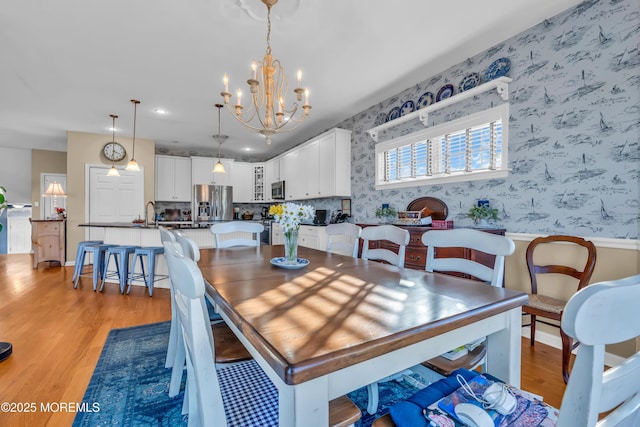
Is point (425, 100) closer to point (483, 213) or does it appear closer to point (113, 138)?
point (483, 213)

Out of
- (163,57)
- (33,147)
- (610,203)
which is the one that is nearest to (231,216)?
(163,57)

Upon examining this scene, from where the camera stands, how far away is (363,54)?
2.92 m

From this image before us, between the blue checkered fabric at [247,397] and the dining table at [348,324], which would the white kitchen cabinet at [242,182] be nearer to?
the dining table at [348,324]

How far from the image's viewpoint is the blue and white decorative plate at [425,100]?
3449mm

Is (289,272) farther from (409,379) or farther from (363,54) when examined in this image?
(363,54)

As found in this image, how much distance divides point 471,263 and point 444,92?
2462 millimetres

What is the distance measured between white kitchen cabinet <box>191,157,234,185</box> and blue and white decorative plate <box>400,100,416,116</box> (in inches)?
183

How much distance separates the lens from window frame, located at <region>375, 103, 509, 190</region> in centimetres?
272

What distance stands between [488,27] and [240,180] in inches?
240

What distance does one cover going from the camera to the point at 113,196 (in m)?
6.07

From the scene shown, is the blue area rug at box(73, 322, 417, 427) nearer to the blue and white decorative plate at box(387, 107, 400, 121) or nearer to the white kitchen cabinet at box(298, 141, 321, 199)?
the blue and white decorative plate at box(387, 107, 400, 121)

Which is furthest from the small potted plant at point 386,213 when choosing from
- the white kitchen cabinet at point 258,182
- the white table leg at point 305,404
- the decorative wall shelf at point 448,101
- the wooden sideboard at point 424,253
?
the white kitchen cabinet at point 258,182

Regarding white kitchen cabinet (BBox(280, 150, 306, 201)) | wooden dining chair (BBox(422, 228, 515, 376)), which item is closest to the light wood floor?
Answer: wooden dining chair (BBox(422, 228, 515, 376))

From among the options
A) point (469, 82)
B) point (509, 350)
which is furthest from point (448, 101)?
point (509, 350)
